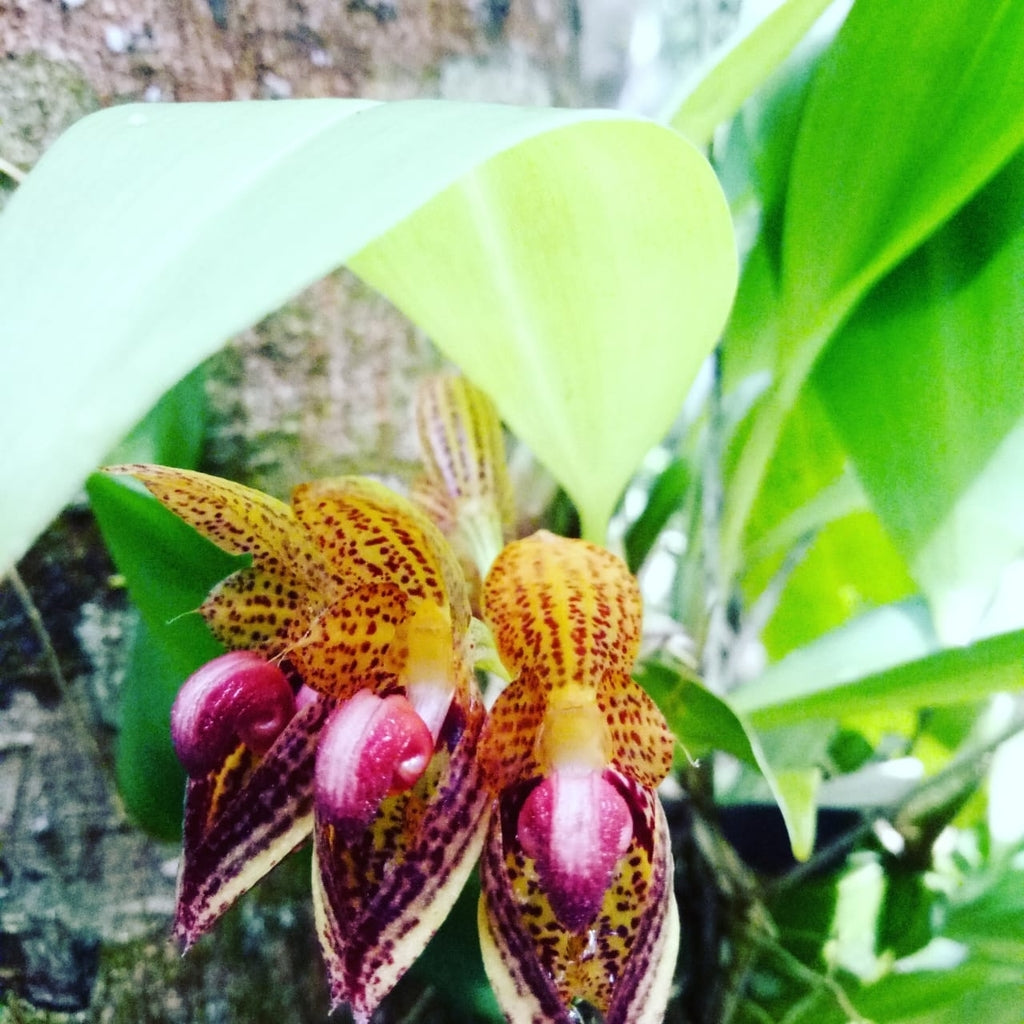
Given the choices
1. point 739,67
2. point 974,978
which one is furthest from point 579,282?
point 974,978

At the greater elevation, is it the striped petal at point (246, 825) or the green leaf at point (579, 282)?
the green leaf at point (579, 282)

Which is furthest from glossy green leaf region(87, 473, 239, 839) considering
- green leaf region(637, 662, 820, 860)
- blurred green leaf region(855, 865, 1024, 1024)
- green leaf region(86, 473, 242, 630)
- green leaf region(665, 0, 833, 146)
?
blurred green leaf region(855, 865, 1024, 1024)

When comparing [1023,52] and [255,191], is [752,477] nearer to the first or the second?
[1023,52]

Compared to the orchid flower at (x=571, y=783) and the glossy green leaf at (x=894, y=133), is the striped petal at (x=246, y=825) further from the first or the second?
the glossy green leaf at (x=894, y=133)

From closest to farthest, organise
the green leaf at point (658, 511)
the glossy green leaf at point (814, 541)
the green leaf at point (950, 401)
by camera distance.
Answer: the green leaf at point (950, 401) < the glossy green leaf at point (814, 541) < the green leaf at point (658, 511)

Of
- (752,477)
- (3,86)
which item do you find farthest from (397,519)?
(3,86)

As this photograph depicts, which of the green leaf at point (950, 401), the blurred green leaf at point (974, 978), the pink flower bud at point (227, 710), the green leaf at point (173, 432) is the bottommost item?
the blurred green leaf at point (974, 978)

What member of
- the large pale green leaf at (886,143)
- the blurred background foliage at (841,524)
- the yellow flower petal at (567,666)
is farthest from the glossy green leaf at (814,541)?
the yellow flower petal at (567,666)
